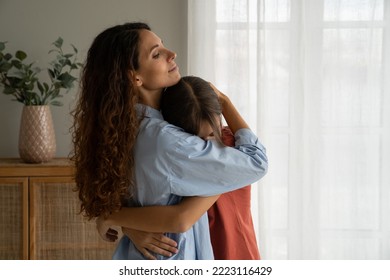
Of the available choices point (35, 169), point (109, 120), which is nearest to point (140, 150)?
point (109, 120)

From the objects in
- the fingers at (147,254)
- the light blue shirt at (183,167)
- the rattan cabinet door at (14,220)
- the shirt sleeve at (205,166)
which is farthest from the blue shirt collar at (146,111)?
the rattan cabinet door at (14,220)

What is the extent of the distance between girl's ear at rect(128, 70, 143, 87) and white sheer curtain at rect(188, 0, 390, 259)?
1.90m

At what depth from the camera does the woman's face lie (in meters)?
1.43

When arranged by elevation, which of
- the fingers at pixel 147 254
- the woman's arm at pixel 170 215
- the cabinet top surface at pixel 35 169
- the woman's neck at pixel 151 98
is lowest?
the cabinet top surface at pixel 35 169

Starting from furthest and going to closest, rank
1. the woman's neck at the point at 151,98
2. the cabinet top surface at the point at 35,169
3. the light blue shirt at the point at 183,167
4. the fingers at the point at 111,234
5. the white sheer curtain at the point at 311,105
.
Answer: the white sheer curtain at the point at 311,105, the cabinet top surface at the point at 35,169, the fingers at the point at 111,234, the woman's neck at the point at 151,98, the light blue shirt at the point at 183,167

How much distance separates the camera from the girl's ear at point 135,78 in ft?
4.65

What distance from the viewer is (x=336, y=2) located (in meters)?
3.31

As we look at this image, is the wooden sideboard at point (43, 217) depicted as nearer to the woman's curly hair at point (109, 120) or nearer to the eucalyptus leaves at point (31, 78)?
the eucalyptus leaves at point (31, 78)

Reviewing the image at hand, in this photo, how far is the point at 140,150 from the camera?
4.50 ft

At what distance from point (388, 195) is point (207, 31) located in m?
1.42

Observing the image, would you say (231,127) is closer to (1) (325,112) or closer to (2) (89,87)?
(2) (89,87)

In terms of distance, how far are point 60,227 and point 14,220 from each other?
0.25 metres

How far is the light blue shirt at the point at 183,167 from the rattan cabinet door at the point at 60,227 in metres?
1.79

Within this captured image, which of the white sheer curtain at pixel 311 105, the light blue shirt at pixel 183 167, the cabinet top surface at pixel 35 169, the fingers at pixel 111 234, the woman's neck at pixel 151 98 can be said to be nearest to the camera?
the light blue shirt at pixel 183 167
